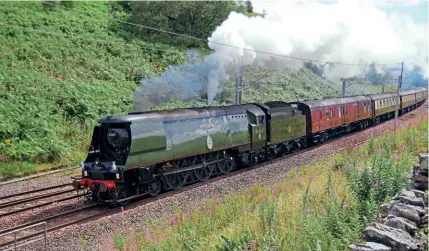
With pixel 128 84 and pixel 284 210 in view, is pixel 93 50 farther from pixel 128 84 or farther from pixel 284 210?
pixel 284 210

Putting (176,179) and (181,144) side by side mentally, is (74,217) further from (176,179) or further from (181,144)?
(181,144)

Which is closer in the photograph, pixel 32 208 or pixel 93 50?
pixel 32 208

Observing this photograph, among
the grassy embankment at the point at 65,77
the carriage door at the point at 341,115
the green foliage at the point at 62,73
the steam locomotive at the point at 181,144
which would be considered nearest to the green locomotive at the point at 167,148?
the steam locomotive at the point at 181,144

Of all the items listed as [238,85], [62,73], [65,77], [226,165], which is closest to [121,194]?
[226,165]

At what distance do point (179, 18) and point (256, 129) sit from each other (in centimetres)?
2195

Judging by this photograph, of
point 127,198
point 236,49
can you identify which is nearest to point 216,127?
point 127,198

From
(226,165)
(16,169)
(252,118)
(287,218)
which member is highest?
(252,118)

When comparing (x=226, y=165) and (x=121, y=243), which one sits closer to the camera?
(x=121, y=243)

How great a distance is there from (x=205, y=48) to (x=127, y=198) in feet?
87.3

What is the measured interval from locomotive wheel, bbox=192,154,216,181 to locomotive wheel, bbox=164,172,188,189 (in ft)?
2.04

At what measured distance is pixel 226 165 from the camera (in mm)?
17250

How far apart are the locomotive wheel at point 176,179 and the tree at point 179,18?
902 inches

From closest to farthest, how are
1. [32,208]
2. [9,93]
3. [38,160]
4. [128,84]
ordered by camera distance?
[32,208]
[38,160]
[9,93]
[128,84]

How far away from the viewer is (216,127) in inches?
629
